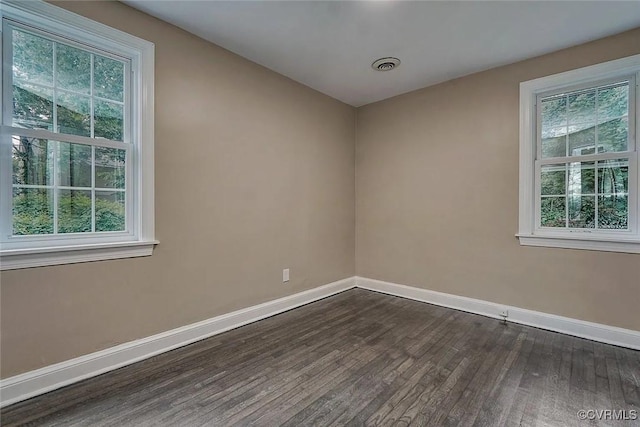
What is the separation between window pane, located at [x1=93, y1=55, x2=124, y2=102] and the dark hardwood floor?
1.93m

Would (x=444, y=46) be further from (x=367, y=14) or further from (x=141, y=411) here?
(x=141, y=411)

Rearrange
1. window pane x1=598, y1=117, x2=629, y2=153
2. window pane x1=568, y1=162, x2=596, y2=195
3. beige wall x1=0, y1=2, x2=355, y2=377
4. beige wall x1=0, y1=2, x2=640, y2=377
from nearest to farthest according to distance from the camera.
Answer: beige wall x1=0, y1=2, x2=355, y2=377 → beige wall x1=0, y1=2, x2=640, y2=377 → window pane x1=598, y1=117, x2=629, y2=153 → window pane x1=568, y1=162, x2=596, y2=195

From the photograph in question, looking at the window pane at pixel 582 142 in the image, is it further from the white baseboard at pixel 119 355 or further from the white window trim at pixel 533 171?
the white baseboard at pixel 119 355

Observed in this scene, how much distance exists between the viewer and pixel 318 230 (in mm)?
3602

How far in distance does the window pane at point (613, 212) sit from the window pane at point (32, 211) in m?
4.20

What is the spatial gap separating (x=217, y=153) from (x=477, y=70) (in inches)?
108

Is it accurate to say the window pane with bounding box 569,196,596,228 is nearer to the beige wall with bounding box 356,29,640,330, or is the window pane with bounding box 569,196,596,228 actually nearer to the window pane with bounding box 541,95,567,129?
the beige wall with bounding box 356,29,640,330

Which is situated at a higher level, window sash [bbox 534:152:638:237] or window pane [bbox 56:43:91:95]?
window pane [bbox 56:43:91:95]

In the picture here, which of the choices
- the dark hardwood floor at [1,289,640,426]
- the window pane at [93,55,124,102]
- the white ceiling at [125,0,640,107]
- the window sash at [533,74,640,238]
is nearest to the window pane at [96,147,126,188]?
the window pane at [93,55,124,102]

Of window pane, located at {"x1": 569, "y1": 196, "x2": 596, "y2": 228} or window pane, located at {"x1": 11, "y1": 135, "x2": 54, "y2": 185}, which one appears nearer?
window pane, located at {"x1": 11, "y1": 135, "x2": 54, "y2": 185}

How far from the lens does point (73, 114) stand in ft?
6.39

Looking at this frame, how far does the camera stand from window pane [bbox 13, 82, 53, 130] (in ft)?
5.74

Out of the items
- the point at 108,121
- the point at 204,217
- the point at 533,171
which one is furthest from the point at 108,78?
the point at 533,171

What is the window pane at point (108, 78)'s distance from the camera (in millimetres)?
2045
